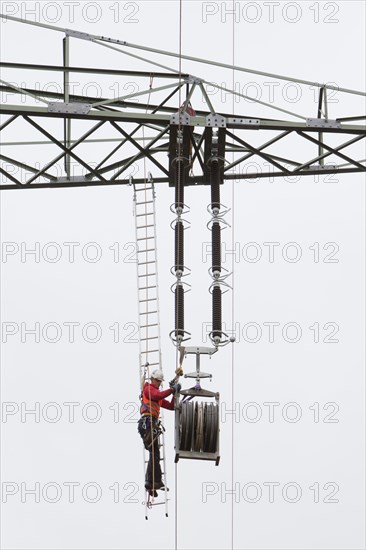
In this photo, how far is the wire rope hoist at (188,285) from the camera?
100 feet

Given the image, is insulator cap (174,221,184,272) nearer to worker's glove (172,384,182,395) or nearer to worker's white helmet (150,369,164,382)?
worker's white helmet (150,369,164,382)

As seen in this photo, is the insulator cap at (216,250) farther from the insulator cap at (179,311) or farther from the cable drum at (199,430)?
the cable drum at (199,430)

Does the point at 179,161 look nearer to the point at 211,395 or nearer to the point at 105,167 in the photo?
the point at 105,167

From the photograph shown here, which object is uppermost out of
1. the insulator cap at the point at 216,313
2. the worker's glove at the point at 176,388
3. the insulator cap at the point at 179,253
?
the insulator cap at the point at 179,253

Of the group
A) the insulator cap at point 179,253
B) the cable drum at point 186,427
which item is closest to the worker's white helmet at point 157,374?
the cable drum at point 186,427

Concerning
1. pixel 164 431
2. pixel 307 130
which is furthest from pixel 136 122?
pixel 164 431

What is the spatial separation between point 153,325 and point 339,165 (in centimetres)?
448

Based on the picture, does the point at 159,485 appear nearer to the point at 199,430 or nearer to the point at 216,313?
the point at 199,430

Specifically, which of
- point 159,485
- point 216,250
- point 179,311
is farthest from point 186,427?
point 216,250

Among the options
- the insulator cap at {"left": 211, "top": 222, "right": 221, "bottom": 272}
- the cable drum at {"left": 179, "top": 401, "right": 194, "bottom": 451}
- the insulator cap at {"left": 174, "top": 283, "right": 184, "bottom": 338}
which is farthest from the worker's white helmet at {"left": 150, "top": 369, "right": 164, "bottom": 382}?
the insulator cap at {"left": 211, "top": 222, "right": 221, "bottom": 272}

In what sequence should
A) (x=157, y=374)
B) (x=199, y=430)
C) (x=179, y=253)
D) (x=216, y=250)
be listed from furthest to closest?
(x=216, y=250) → (x=179, y=253) → (x=157, y=374) → (x=199, y=430)

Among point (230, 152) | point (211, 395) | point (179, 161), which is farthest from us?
point (230, 152)

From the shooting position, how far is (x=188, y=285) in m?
31.9

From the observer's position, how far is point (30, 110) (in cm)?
3164
